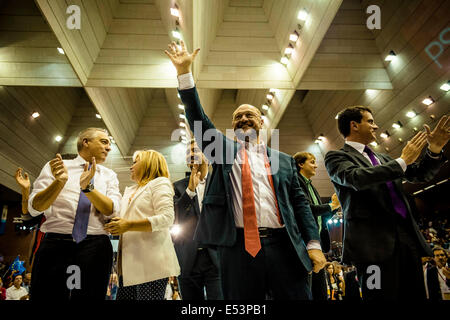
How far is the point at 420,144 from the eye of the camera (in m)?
1.99

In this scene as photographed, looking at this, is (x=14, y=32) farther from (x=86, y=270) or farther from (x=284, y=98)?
(x=86, y=270)

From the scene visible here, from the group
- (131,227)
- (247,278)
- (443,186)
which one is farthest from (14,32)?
(443,186)

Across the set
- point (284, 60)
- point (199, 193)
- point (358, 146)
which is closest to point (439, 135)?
point (358, 146)

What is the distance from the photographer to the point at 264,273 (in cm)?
162

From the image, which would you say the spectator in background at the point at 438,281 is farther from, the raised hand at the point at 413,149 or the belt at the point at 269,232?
the belt at the point at 269,232

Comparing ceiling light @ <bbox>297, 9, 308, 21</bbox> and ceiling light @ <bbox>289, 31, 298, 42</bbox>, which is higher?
ceiling light @ <bbox>297, 9, 308, 21</bbox>

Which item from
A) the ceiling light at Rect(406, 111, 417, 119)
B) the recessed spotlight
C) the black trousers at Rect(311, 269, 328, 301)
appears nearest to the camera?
the black trousers at Rect(311, 269, 328, 301)

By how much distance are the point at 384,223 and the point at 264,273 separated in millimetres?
737

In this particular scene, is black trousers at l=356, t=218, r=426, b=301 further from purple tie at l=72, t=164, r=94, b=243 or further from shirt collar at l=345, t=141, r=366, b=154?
purple tie at l=72, t=164, r=94, b=243

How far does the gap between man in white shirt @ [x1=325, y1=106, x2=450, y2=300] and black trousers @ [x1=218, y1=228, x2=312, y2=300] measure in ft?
1.17

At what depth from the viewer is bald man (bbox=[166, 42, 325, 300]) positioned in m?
1.62

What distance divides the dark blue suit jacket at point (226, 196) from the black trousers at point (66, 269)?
2.00ft

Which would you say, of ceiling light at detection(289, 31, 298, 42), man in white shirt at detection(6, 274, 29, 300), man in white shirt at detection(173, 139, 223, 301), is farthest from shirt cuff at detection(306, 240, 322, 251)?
man in white shirt at detection(6, 274, 29, 300)
